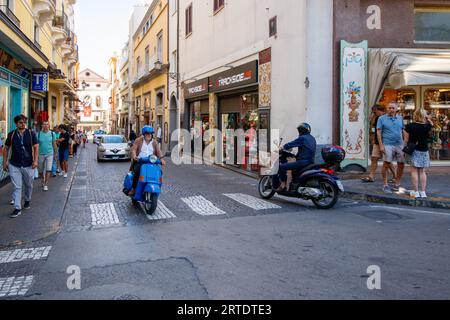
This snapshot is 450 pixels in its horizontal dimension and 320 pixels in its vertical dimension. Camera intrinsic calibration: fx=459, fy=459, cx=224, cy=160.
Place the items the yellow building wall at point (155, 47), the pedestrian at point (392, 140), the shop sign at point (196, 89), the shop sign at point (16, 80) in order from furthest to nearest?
the yellow building wall at point (155, 47)
the shop sign at point (196, 89)
the shop sign at point (16, 80)
the pedestrian at point (392, 140)

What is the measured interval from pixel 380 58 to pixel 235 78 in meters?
6.21

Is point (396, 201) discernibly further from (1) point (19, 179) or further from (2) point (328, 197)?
(1) point (19, 179)

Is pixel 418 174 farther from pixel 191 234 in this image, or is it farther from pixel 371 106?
pixel 191 234

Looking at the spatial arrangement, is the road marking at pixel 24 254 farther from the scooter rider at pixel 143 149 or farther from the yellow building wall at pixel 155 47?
the yellow building wall at pixel 155 47

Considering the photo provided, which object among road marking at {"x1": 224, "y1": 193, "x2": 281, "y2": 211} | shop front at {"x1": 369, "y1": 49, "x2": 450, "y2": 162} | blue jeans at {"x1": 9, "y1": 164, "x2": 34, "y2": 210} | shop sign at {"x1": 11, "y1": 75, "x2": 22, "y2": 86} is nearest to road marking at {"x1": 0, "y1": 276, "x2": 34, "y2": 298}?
blue jeans at {"x1": 9, "y1": 164, "x2": 34, "y2": 210}

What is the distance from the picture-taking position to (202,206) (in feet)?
30.1

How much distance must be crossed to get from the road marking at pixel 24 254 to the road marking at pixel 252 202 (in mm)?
4129

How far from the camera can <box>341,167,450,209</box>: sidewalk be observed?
29.9 ft

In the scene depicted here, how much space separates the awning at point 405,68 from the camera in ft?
37.9

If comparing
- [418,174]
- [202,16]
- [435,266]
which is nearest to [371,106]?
[418,174]

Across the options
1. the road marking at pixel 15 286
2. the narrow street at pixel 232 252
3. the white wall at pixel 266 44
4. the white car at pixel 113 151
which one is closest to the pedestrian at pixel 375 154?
the white wall at pixel 266 44
